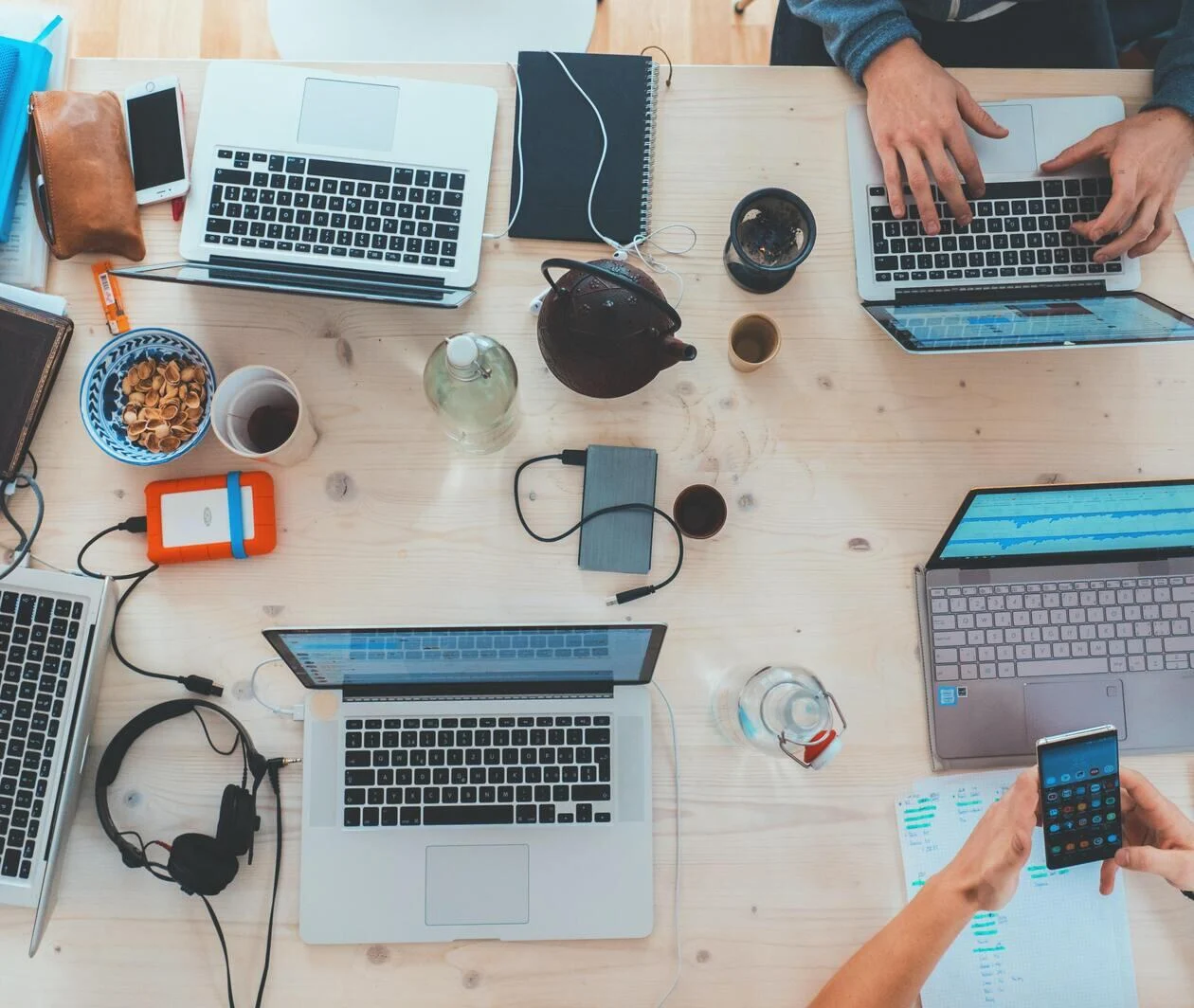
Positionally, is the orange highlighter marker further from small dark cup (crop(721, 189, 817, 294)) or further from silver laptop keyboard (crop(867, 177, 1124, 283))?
silver laptop keyboard (crop(867, 177, 1124, 283))

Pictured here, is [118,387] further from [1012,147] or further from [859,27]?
[1012,147]

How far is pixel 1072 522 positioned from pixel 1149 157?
1.53 feet

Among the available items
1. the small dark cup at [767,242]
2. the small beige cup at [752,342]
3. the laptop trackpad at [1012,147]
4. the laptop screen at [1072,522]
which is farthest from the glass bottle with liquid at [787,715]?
the laptop trackpad at [1012,147]

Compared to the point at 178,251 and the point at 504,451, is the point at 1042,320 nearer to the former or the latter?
the point at 504,451

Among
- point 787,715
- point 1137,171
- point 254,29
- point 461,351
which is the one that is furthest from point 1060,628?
point 254,29

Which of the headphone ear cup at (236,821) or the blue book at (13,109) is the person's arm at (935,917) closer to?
the headphone ear cup at (236,821)

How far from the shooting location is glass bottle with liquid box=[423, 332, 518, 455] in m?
0.90

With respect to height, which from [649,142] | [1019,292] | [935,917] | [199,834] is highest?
[649,142]

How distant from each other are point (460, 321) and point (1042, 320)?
0.71 meters

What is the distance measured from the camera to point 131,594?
1.00 metres

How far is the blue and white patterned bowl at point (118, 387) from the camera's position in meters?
0.94

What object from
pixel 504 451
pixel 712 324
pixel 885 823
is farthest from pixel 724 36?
pixel 885 823

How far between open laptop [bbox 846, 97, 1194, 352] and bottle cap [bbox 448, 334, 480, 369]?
537 millimetres

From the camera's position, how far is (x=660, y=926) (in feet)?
3.13
